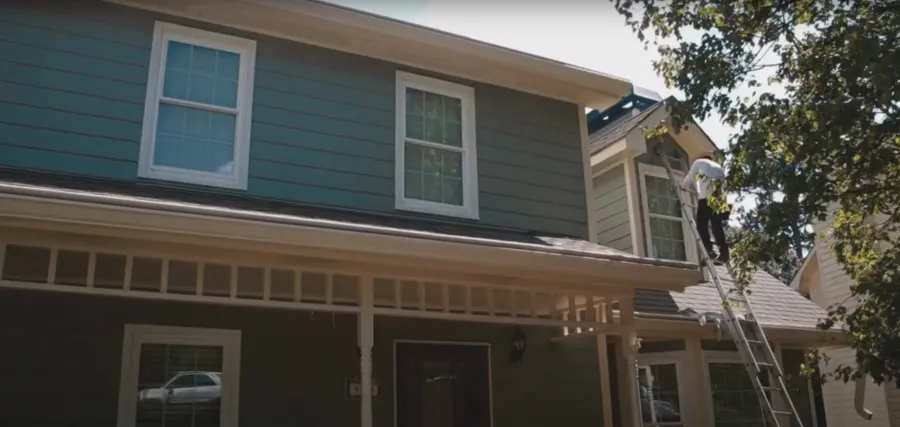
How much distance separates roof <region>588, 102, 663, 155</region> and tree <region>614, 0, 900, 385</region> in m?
2.91

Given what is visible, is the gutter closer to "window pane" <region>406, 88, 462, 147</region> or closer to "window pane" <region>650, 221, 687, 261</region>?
"window pane" <region>406, 88, 462, 147</region>

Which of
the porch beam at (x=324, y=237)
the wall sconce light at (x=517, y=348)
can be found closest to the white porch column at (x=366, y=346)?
the porch beam at (x=324, y=237)

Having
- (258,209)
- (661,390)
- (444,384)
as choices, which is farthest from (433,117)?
(661,390)

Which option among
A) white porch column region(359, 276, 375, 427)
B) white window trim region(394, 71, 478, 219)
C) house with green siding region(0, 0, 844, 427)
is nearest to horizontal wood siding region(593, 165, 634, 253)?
house with green siding region(0, 0, 844, 427)

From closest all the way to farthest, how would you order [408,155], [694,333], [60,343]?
[60,343]
[408,155]
[694,333]

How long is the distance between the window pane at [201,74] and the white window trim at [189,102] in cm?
5

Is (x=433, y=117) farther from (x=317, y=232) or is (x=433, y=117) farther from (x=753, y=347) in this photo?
(x=753, y=347)

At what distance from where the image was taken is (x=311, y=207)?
6.18m

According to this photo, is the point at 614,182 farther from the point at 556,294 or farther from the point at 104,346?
the point at 104,346

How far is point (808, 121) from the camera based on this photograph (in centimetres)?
531

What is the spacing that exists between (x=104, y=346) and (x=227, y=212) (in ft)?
5.51

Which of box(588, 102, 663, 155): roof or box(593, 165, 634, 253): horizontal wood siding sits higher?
box(588, 102, 663, 155): roof

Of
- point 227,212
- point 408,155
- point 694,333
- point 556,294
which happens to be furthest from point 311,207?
point 694,333

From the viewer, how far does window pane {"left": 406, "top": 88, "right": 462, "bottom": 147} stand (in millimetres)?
7234
